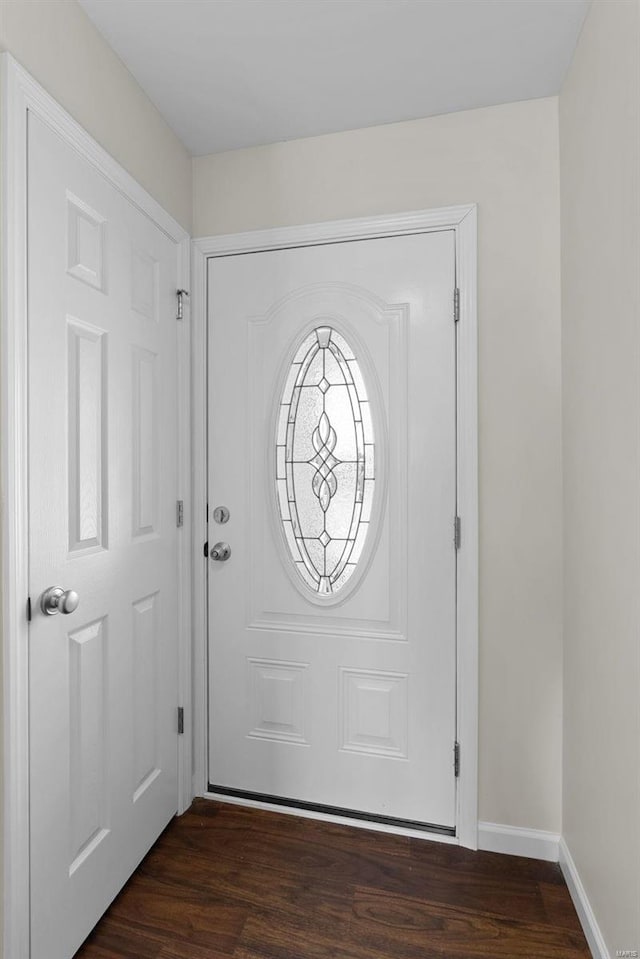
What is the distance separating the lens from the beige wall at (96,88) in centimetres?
124

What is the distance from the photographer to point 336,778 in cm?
194

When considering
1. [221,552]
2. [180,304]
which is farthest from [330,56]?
[221,552]

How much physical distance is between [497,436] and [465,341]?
1.07ft

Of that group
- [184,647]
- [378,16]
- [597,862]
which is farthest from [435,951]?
[378,16]

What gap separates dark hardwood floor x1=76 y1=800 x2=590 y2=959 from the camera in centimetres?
142

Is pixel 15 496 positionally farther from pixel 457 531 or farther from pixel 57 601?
pixel 457 531

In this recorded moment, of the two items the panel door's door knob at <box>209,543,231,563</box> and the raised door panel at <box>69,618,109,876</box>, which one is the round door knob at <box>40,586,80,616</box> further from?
the panel door's door knob at <box>209,543,231,563</box>

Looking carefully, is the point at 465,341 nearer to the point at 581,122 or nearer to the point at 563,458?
the point at 563,458

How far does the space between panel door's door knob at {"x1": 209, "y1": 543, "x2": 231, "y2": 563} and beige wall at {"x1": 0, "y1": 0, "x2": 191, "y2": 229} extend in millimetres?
1177

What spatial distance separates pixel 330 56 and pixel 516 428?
122 cm

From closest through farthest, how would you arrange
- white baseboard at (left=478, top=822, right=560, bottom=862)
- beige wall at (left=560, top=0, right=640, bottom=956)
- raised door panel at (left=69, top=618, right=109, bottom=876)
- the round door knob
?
beige wall at (left=560, top=0, right=640, bottom=956), the round door knob, raised door panel at (left=69, top=618, right=109, bottom=876), white baseboard at (left=478, top=822, right=560, bottom=862)

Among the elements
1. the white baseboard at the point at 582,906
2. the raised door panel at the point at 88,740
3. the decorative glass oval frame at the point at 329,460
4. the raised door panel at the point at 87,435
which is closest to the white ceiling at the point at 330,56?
the decorative glass oval frame at the point at 329,460

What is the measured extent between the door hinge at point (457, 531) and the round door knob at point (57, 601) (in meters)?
1.15

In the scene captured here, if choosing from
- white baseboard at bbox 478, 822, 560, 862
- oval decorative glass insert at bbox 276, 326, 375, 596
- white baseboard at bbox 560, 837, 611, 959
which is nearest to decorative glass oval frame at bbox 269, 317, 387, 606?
oval decorative glass insert at bbox 276, 326, 375, 596
